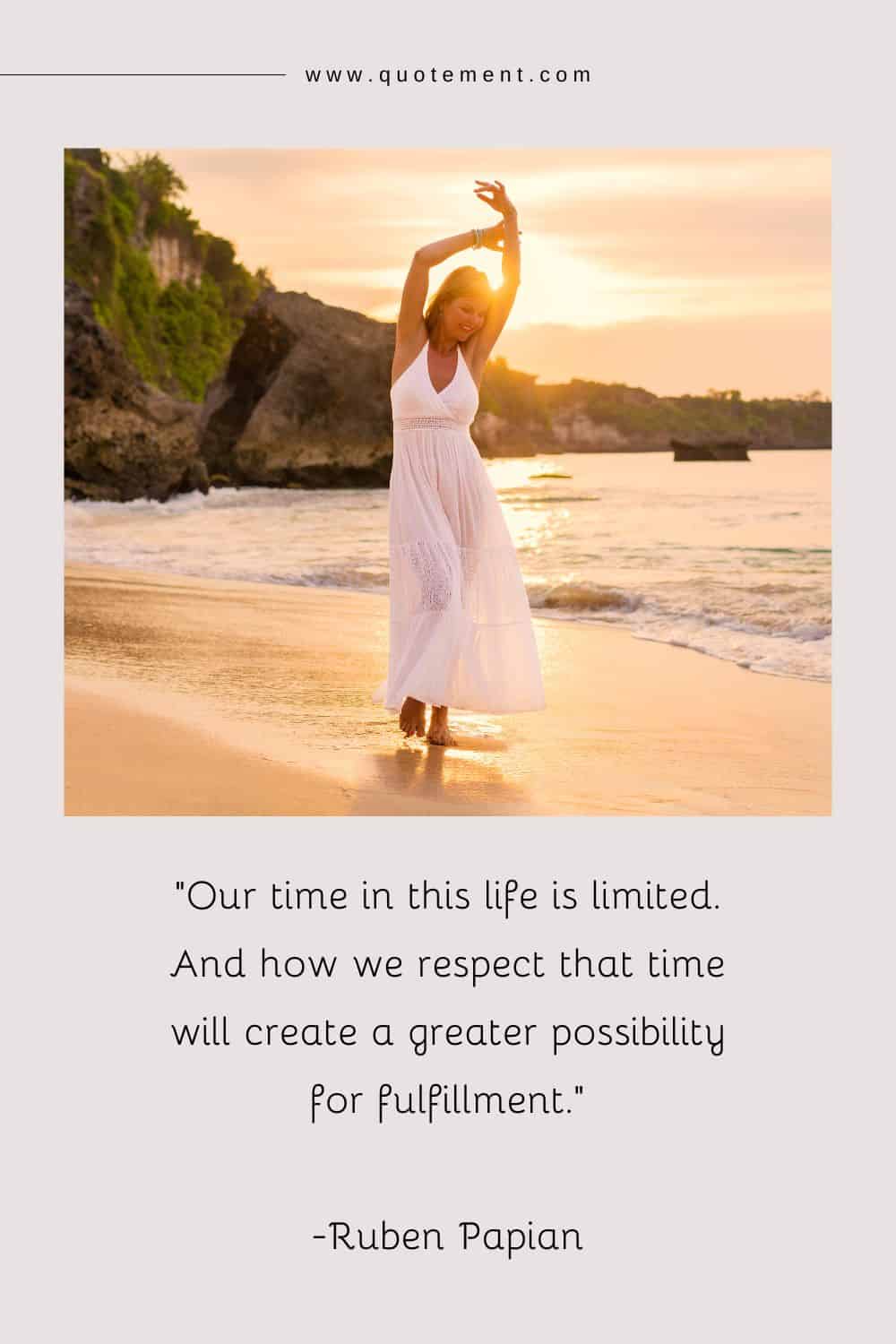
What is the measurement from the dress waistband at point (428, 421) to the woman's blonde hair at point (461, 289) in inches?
13.3

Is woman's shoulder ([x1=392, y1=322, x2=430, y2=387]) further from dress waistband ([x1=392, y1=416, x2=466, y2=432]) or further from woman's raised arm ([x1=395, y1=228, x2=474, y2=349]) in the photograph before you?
dress waistband ([x1=392, y1=416, x2=466, y2=432])

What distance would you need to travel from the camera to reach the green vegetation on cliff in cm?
3812

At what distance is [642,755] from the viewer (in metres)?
5.78

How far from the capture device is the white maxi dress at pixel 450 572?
560 centimetres

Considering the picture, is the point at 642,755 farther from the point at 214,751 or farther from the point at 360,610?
the point at 360,610

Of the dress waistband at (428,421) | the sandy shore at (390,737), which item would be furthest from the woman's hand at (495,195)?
the sandy shore at (390,737)

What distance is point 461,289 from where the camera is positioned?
544cm

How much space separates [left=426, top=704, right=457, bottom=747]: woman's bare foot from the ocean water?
7.34 feet

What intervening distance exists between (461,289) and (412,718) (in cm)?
162

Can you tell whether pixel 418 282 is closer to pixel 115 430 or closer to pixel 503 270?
pixel 503 270

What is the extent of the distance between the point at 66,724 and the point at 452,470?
1827 millimetres

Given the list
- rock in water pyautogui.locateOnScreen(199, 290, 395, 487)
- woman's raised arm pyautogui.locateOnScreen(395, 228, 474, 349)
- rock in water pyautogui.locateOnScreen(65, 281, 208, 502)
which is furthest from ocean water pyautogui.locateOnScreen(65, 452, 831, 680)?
woman's raised arm pyautogui.locateOnScreen(395, 228, 474, 349)

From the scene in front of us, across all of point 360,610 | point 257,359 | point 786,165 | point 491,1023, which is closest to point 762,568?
point 360,610

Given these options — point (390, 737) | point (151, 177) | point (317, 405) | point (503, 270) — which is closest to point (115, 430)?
point (317, 405)
